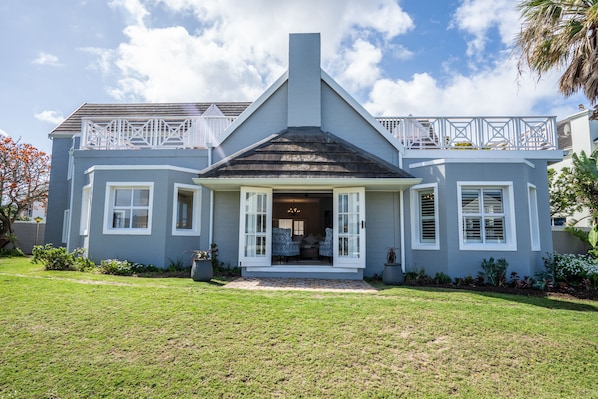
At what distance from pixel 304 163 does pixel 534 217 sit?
7846 millimetres

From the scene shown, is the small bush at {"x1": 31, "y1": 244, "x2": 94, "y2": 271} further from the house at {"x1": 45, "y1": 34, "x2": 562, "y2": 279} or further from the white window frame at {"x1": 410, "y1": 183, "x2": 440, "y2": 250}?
the white window frame at {"x1": 410, "y1": 183, "x2": 440, "y2": 250}

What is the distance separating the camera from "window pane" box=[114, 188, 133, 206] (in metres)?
11.6

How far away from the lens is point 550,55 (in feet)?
33.9

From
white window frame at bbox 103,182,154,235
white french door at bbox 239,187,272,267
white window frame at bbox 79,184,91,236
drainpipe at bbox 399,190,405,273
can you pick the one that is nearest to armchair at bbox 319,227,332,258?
white french door at bbox 239,187,272,267

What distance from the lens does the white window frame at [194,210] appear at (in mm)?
11406

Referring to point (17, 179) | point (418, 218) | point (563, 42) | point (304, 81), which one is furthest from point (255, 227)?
point (17, 179)

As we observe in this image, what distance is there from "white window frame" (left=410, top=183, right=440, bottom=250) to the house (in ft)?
0.11

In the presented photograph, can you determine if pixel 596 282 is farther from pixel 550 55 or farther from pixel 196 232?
pixel 196 232

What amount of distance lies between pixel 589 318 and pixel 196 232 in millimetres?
10714

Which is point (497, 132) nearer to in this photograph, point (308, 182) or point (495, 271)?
point (495, 271)

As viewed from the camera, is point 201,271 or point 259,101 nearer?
point 201,271

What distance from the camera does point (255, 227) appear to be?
1088cm

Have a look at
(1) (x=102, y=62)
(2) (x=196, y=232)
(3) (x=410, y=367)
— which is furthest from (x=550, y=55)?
(1) (x=102, y=62)

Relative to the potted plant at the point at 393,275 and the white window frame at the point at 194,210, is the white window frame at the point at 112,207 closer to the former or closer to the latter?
the white window frame at the point at 194,210
